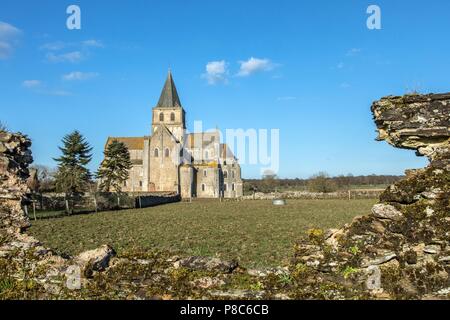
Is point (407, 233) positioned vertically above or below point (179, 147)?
below

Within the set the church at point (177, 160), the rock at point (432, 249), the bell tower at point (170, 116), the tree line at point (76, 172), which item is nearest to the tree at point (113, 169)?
the tree line at point (76, 172)

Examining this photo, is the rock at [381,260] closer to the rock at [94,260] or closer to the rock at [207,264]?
the rock at [207,264]

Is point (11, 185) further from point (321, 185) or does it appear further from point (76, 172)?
point (321, 185)

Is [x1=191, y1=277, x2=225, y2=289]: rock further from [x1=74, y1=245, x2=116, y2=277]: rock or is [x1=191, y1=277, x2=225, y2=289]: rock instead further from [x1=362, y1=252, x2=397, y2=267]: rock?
[x1=362, y1=252, x2=397, y2=267]: rock

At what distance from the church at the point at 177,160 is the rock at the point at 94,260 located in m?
67.4

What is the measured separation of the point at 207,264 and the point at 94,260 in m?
1.73

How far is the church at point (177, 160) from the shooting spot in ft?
260

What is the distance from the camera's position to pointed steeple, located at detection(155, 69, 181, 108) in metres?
88.3

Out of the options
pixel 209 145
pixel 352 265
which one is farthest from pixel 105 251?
pixel 209 145

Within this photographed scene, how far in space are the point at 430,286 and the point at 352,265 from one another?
1009 mm

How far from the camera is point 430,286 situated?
5168 mm

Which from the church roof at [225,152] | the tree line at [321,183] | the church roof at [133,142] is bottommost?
the tree line at [321,183]

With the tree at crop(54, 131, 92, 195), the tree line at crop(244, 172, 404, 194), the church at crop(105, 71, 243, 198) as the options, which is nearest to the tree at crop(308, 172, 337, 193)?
the tree line at crop(244, 172, 404, 194)

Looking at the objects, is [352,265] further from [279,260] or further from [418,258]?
[279,260]
